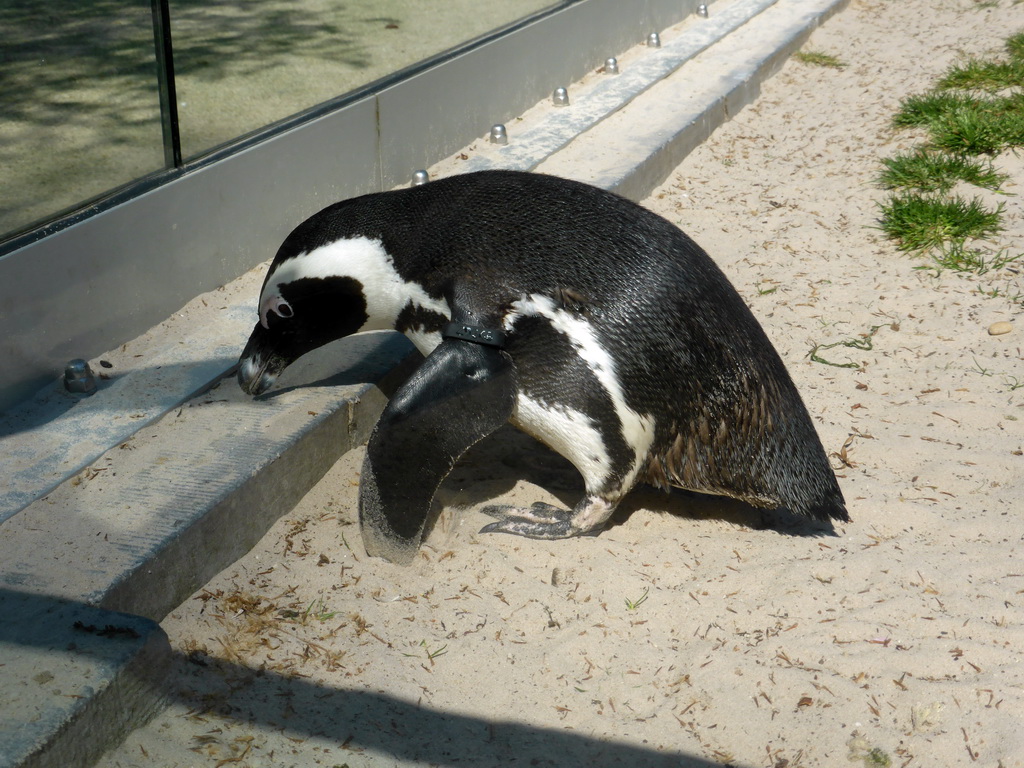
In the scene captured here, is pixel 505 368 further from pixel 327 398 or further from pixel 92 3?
pixel 92 3

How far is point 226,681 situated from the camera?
8.11 feet

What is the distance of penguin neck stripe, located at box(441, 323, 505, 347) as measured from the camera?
2729 mm

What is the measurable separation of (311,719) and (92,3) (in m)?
2.41

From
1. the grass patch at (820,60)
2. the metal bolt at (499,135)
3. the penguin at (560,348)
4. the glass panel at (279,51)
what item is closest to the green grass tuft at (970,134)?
the grass patch at (820,60)

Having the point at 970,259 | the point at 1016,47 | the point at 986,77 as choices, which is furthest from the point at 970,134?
the point at 1016,47

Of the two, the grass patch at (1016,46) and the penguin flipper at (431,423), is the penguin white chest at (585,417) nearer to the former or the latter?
the penguin flipper at (431,423)

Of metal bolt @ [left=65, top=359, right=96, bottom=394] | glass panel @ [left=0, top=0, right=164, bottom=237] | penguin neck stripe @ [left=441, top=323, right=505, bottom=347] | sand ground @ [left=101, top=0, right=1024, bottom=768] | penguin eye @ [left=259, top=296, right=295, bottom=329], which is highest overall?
glass panel @ [left=0, top=0, right=164, bottom=237]

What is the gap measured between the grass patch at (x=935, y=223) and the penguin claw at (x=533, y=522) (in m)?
2.52

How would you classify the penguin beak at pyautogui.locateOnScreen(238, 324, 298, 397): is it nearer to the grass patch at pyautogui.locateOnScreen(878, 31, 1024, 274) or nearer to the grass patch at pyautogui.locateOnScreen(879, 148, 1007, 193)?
the grass patch at pyautogui.locateOnScreen(878, 31, 1024, 274)

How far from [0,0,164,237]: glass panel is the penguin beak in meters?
0.81

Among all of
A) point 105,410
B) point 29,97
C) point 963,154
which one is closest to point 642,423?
point 105,410

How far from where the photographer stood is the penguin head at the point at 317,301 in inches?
116

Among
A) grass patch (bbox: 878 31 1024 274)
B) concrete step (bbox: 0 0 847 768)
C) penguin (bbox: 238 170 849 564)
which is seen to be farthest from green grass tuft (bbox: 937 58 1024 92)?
concrete step (bbox: 0 0 847 768)

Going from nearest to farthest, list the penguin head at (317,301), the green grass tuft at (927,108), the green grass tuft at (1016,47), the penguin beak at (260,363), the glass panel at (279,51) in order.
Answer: the penguin head at (317,301), the penguin beak at (260,363), the glass panel at (279,51), the green grass tuft at (927,108), the green grass tuft at (1016,47)
